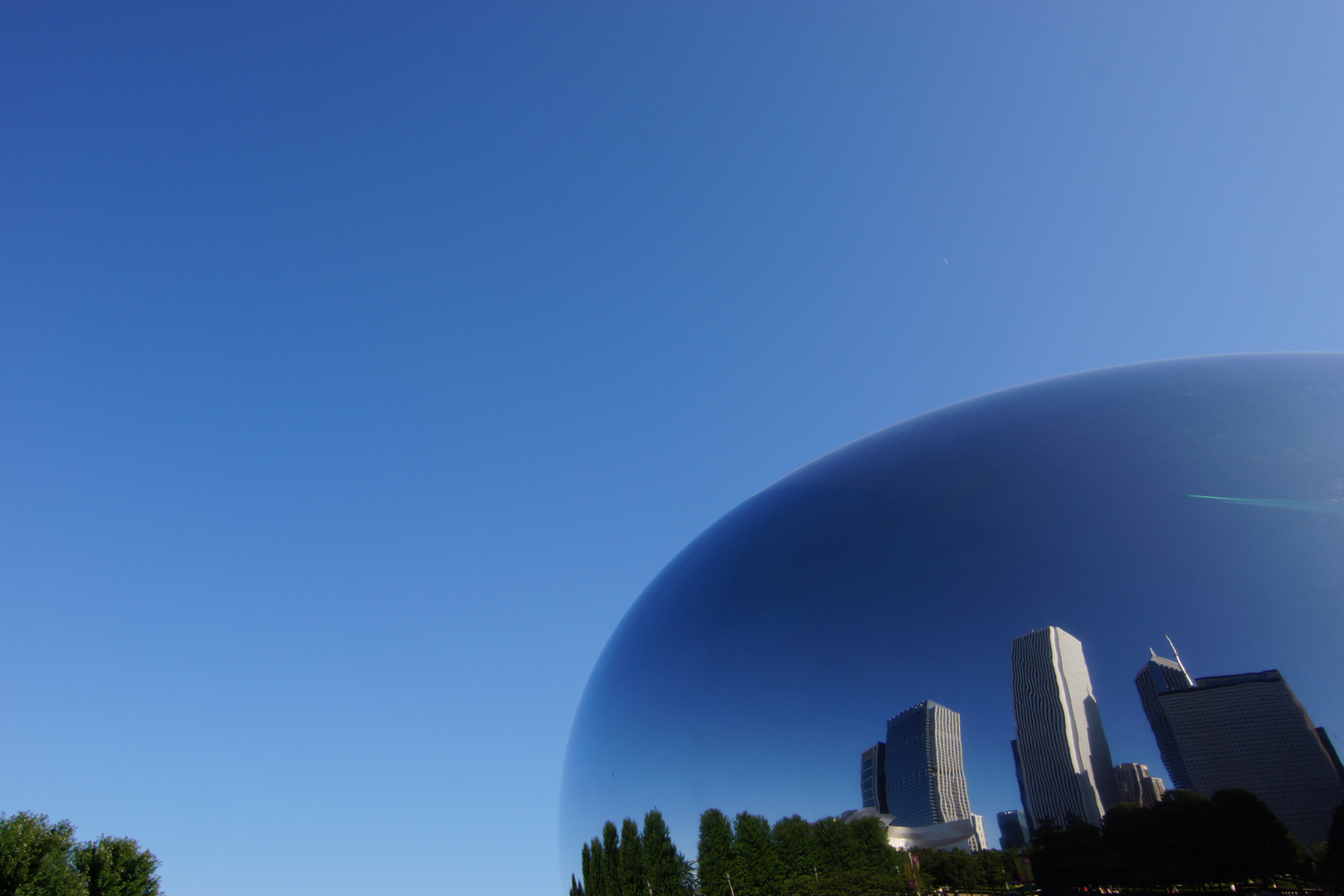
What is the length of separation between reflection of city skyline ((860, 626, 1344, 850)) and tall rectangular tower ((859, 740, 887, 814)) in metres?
0.01

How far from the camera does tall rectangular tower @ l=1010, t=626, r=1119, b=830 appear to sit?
21.3 feet

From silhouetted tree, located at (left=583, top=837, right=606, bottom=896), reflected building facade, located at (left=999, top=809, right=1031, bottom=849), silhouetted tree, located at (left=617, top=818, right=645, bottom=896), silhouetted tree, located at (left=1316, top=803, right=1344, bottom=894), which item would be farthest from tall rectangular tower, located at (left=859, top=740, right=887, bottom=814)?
silhouetted tree, located at (left=583, top=837, right=606, bottom=896)

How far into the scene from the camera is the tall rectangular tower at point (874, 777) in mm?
7551

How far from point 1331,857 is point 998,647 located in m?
2.86

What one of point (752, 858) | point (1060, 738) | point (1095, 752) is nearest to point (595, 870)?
point (752, 858)

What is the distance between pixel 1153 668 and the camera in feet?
21.9

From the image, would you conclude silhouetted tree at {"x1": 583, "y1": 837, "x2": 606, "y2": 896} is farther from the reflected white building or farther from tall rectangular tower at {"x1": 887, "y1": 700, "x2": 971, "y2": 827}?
tall rectangular tower at {"x1": 887, "y1": 700, "x2": 971, "y2": 827}

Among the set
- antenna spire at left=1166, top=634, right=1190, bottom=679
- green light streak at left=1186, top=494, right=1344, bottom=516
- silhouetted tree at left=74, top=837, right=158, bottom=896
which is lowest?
silhouetted tree at left=74, top=837, right=158, bottom=896

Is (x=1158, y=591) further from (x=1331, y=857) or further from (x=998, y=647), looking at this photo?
(x=1331, y=857)

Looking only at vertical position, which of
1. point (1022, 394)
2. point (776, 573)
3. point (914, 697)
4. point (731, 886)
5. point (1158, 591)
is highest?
point (1022, 394)

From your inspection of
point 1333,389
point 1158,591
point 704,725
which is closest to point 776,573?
point 704,725

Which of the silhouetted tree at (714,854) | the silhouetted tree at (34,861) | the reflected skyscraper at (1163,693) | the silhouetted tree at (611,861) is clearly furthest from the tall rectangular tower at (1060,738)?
the silhouetted tree at (34,861)

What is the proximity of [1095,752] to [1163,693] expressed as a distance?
83cm

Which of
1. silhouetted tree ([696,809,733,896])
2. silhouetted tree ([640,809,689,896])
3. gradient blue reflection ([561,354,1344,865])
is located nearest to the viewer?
gradient blue reflection ([561,354,1344,865])
